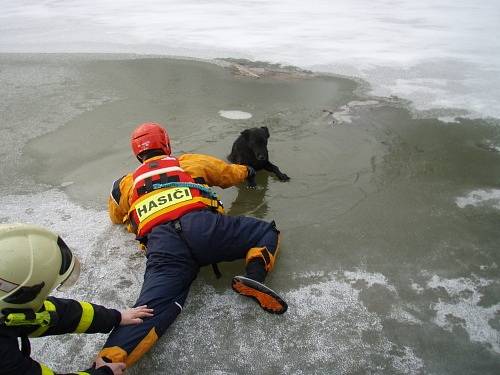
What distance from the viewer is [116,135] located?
15.0ft

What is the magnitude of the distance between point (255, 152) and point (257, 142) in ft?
0.37

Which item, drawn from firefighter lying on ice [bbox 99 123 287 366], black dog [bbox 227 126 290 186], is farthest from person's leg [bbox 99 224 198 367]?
black dog [bbox 227 126 290 186]

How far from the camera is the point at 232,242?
2.48m

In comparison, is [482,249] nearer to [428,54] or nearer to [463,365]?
[463,365]

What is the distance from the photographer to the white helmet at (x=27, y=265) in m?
1.53

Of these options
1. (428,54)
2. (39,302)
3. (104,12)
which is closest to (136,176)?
(39,302)

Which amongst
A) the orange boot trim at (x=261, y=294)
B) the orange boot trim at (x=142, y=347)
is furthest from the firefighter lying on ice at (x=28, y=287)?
the orange boot trim at (x=261, y=294)

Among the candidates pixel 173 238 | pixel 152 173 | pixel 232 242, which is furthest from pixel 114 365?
pixel 152 173

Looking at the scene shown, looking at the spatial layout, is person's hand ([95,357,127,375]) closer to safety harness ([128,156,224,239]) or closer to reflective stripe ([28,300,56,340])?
reflective stripe ([28,300,56,340])

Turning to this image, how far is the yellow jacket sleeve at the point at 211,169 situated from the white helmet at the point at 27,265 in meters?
1.33

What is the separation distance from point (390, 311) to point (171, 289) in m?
1.17

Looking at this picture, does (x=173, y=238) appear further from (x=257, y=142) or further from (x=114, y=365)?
(x=257, y=142)

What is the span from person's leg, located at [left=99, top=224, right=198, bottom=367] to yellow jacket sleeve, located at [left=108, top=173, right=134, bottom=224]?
508 millimetres

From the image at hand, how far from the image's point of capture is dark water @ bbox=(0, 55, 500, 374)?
6.91 feet
